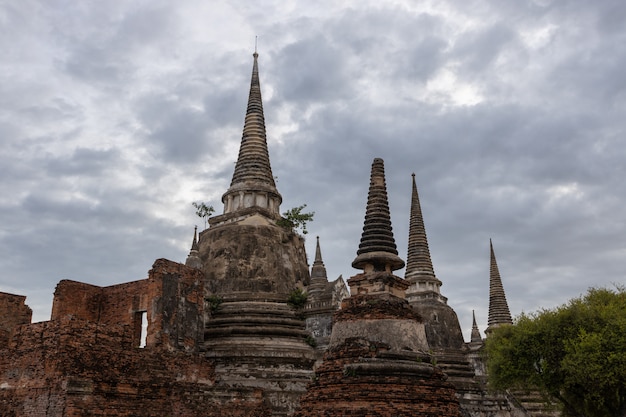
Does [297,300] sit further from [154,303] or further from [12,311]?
[12,311]

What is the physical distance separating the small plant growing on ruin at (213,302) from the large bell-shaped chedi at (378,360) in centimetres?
1117

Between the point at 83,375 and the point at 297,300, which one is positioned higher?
the point at 297,300

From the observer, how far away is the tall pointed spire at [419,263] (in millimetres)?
32188

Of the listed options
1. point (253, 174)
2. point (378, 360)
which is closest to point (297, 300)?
point (253, 174)

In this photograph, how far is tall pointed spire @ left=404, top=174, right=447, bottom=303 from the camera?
106 ft

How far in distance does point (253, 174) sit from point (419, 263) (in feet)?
33.7

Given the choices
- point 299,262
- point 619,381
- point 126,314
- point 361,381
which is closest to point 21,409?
point 126,314

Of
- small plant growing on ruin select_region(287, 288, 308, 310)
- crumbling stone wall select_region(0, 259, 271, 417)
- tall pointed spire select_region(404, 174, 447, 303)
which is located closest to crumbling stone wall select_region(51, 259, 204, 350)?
crumbling stone wall select_region(0, 259, 271, 417)

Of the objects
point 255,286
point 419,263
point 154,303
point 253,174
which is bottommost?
point 154,303

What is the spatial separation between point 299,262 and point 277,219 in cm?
236

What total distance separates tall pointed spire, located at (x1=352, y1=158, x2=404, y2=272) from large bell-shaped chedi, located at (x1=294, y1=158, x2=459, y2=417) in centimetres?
3

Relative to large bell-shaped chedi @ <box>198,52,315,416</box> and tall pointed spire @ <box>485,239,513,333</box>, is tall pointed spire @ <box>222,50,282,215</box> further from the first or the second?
tall pointed spire @ <box>485,239,513,333</box>

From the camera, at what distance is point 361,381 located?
42.1ft

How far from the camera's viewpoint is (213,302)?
24891 mm
